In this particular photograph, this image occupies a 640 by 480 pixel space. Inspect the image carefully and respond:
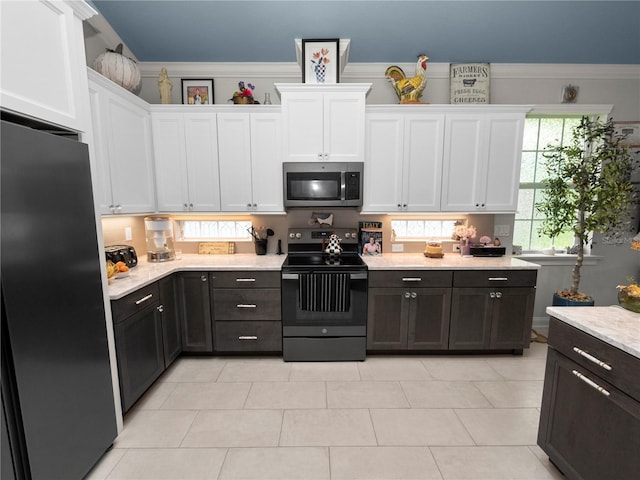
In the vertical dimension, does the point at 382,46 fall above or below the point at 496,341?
above

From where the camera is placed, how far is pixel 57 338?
4.68 feet

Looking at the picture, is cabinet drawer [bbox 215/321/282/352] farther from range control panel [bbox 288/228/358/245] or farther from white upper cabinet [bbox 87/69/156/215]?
white upper cabinet [bbox 87/69/156/215]

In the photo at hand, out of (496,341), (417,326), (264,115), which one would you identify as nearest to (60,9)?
(264,115)

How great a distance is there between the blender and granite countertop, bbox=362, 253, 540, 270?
1967 millimetres

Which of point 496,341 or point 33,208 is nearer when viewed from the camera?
point 33,208

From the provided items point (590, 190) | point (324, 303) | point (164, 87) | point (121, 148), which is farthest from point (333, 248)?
point (590, 190)

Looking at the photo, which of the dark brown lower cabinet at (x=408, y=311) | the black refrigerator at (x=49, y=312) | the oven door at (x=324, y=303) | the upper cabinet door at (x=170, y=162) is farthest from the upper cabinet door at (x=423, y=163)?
the black refrigerator at (x=49, y=312)

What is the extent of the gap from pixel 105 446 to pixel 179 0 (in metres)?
3.29

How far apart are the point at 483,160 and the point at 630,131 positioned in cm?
183

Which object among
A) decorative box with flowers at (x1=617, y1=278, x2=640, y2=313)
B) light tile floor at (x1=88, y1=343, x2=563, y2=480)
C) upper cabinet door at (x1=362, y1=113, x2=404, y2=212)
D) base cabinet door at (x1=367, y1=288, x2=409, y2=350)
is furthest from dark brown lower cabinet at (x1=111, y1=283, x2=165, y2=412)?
decorative box with flowers at (x1=617, y1=278, x2=640, y2=313)

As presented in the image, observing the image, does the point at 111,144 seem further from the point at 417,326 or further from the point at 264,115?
the point at 417,326

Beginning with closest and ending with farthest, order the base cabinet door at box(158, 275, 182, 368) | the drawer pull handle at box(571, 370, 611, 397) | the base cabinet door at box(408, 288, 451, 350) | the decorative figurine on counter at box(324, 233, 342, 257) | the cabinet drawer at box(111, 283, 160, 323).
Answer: the drawer pull handle at box(571, 370, 611, 397)
the cabinet drawer at box(111, 283, 160, 323)
the base cabinet door at box(158, 275, 182, 368)
the base cabinet door at box(408, 288, 451, 350)
the decorative figurine on counter at box(324, 233, 342, 257)

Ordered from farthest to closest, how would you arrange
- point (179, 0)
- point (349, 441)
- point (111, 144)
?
point (179, 0), point (111, 144), point (349, 441)

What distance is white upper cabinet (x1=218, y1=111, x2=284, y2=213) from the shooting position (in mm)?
2893
